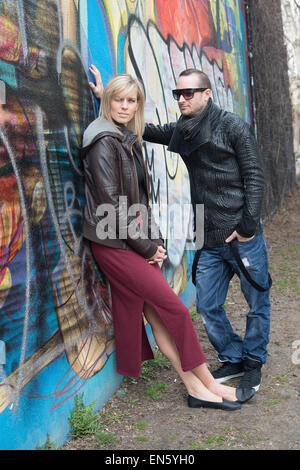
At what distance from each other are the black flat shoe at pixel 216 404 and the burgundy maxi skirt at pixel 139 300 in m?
0.30

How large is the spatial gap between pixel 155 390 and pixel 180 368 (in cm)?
39

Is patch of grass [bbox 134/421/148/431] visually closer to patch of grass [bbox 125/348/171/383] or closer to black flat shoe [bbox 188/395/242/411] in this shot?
black flat shoe [bbox 188/395/242/411]

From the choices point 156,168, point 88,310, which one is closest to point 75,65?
point 88,310

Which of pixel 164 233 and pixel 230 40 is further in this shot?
pixel 230 40

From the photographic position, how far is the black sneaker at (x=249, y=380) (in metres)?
3.45

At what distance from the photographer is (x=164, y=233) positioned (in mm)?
4766

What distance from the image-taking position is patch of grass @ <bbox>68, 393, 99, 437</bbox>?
294 cm

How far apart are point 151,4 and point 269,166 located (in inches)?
268

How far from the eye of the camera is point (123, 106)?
10.2ft

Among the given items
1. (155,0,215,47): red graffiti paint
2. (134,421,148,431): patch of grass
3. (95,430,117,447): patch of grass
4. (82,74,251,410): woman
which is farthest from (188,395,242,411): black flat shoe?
(155,0,215,47): red graffiti paint

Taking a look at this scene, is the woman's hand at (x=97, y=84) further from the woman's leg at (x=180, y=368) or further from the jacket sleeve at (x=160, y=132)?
the woman's leg at (x=180, y=368)
